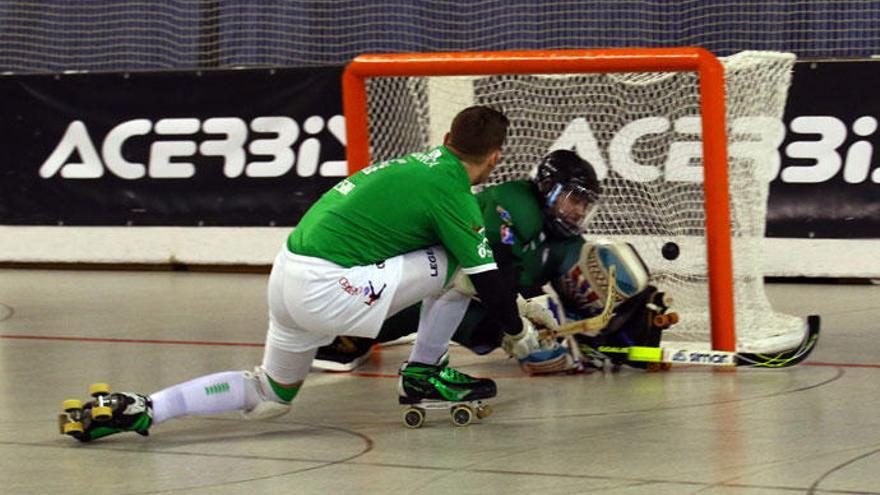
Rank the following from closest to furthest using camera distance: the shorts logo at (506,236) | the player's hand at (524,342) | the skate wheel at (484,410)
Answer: the skate wheel at (484,410), the player's hand at (524,342), the shorts logo at (506,236)

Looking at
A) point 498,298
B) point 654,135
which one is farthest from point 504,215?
point 654,135

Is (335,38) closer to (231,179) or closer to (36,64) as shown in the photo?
(231,179)

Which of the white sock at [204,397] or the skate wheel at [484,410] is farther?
the skate wheel at [484,410]

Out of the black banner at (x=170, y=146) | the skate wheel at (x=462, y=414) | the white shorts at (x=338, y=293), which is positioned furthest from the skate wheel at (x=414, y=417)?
the black banner at (x=170, y=146)

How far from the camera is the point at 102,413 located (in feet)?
14.6

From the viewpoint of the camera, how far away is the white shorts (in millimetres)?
4516

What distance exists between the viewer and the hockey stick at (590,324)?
18.8 feet

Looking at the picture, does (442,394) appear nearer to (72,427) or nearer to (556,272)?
(72,427)

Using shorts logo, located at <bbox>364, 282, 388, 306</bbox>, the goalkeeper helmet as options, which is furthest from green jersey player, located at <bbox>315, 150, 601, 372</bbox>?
shorts logo, located at <bbox>364, 282, 388, 306</bbox>

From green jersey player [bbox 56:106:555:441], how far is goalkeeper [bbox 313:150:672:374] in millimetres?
930

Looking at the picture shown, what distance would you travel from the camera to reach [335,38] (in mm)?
11250

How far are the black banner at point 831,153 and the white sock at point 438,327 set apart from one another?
445 centimetres

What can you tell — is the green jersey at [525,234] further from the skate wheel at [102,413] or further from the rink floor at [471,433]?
the skate wheel at [102,413]

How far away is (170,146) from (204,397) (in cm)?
588
